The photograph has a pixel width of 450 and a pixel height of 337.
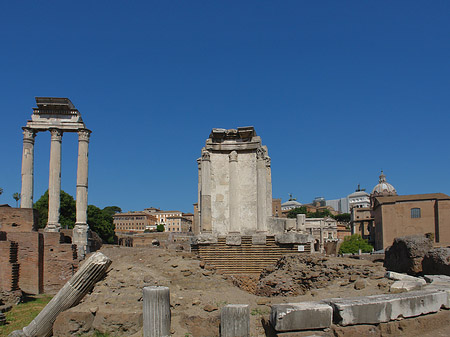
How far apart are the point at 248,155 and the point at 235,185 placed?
1017 millimetres

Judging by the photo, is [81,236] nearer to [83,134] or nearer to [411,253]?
[83,134]

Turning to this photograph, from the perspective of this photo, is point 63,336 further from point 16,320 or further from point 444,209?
point 444,209

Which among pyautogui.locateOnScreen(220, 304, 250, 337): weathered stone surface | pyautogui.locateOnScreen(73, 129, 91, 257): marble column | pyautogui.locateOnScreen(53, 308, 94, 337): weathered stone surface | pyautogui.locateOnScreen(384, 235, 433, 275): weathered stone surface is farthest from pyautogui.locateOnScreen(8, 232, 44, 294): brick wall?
pyautogui.locateOnScreen(384, 235, 433, 275): weathered stone surface

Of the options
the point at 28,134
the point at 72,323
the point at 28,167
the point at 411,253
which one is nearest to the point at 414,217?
the point at 28,167

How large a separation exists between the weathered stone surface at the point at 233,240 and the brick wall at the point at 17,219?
1070 centimetres

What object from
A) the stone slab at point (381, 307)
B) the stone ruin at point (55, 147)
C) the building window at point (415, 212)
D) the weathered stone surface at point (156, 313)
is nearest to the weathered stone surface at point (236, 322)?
the weathered stone surface at point (156, 313)

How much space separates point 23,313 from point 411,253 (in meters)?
10.1

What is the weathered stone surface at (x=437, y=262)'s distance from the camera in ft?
28.8

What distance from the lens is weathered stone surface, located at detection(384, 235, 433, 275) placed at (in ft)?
31.5

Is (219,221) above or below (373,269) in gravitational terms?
above

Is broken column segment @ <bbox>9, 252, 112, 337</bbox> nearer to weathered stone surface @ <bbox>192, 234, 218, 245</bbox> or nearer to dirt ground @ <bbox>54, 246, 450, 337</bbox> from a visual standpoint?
dirt ground @ <bbox>54, 246, 450, 337</bbox>

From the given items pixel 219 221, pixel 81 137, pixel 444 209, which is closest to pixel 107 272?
pixel 219 221

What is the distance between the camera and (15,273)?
15.0 m

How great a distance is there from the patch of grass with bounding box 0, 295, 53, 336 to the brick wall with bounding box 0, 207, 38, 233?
13.0 ft
